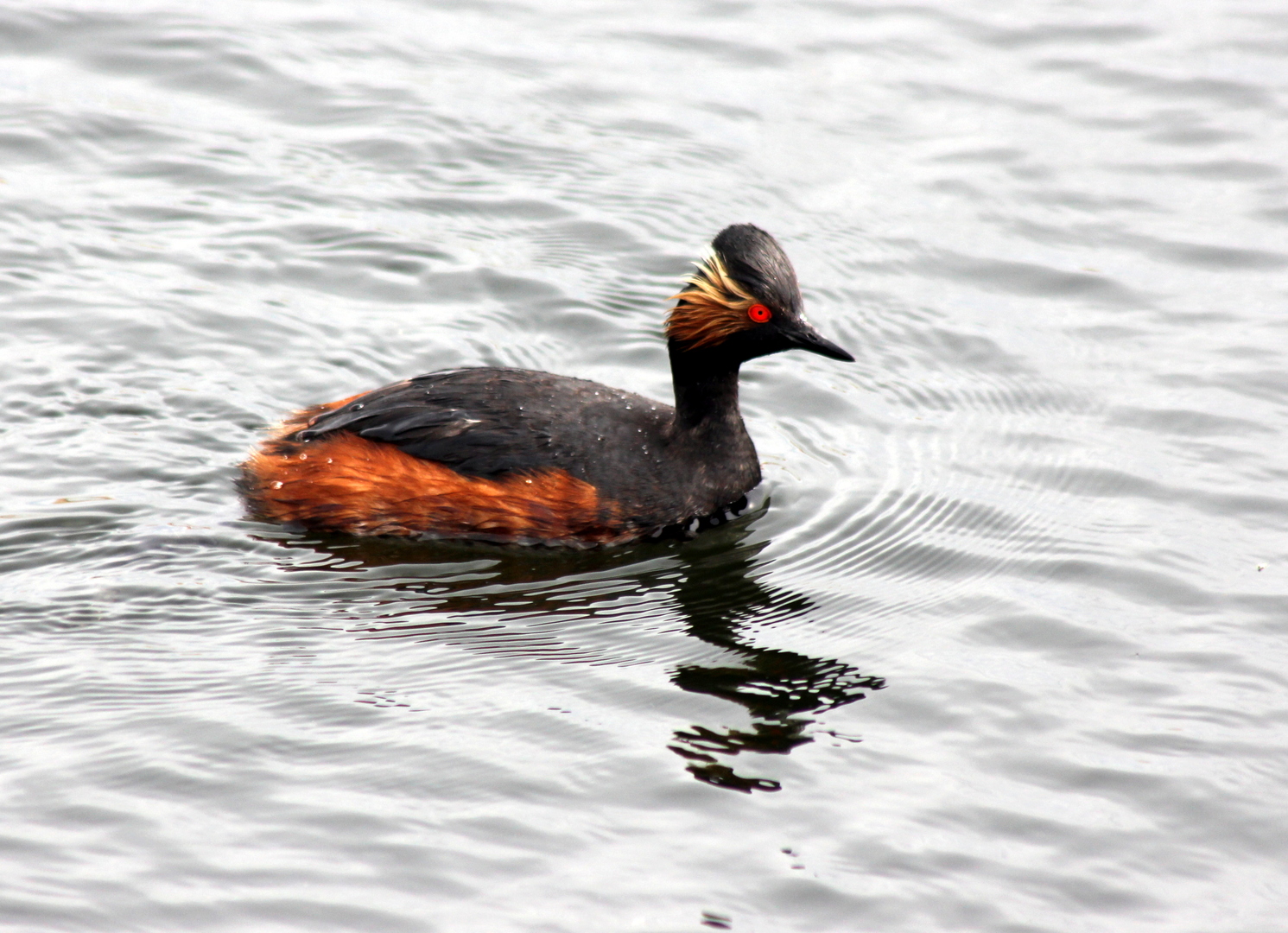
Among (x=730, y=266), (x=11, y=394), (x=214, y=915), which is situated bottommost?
(x=214, y=915)

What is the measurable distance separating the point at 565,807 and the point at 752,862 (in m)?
0.81

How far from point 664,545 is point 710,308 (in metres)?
1.35

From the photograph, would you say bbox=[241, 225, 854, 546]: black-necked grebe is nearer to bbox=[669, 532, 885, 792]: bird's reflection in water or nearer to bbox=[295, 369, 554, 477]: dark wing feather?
bbox=[295, 369, 554, 477]: dark wing feather

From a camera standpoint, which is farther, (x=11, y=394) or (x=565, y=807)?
(x=11, y=394)

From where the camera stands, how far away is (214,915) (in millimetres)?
5941

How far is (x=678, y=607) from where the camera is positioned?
820 centimetres

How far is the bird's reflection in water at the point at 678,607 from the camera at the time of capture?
7.16 metres

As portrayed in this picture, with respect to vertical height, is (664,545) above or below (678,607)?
above

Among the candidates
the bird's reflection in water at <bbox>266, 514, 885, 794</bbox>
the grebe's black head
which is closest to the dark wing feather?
the bird's reflection in water at <bbox>266, 514, 885, 794</bbox>

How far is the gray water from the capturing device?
6379 mm

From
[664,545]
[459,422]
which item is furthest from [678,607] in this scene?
[459,422]

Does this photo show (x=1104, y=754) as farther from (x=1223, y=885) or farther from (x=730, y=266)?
(x=730, y=266)

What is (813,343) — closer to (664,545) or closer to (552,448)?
(664,545)

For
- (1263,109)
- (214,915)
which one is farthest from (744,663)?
(1263,109)
